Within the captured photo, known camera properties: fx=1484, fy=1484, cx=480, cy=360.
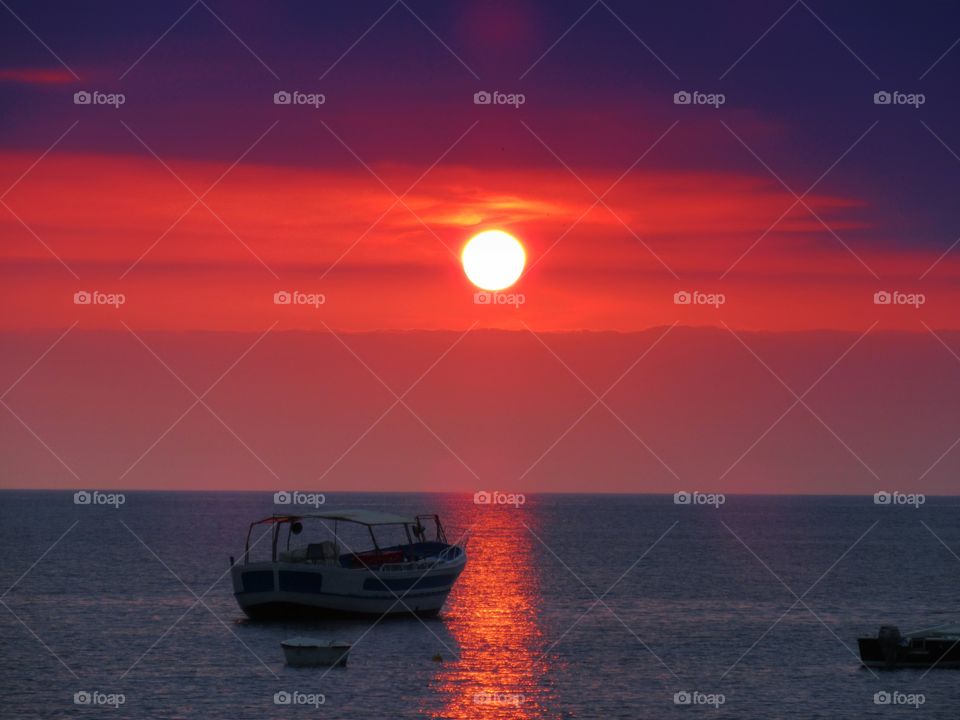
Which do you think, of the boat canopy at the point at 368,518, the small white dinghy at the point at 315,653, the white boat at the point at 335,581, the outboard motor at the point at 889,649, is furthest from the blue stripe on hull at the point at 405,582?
the outboard motor at the point at 889,649

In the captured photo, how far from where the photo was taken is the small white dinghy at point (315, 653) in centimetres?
7056

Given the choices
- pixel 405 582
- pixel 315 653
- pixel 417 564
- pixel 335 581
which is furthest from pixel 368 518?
pixel 315 653

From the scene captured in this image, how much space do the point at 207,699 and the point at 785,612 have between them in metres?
Result: 53.2

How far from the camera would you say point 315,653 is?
71000mm

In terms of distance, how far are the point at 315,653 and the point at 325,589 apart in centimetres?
1468

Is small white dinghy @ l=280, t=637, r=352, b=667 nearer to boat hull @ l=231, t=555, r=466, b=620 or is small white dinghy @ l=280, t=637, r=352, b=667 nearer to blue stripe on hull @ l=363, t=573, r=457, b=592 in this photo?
boat hull @ l=231, t=555, r=466, b=620

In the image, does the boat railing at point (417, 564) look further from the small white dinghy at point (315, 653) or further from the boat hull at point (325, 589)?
the small white dinghy at point (315, 653)

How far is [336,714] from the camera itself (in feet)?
195

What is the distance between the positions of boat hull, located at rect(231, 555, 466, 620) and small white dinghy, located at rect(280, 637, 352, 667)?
14393 mm

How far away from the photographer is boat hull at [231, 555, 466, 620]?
281ft

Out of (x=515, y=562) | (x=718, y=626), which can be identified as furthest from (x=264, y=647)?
(x=515, y=562)

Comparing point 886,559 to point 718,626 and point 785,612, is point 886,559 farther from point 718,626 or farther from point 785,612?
point 718,626

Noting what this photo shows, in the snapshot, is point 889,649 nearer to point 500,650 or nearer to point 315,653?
point 500,650

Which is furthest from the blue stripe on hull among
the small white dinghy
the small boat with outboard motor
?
the small boat with outboard motor
